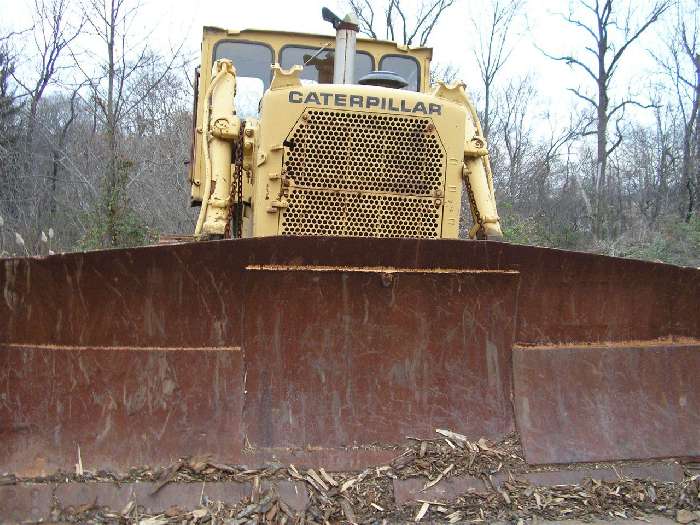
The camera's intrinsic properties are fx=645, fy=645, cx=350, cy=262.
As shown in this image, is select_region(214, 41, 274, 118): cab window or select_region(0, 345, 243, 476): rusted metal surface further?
select_region(214, 41, 274, 118): cab window

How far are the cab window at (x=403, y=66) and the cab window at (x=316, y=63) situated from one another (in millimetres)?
133

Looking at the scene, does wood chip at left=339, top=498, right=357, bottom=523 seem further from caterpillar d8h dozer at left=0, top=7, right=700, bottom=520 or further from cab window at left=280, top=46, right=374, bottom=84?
cab window at left=280, top=46, right=374, bottom=84

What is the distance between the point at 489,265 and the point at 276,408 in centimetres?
119

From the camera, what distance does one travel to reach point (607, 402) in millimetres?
3084

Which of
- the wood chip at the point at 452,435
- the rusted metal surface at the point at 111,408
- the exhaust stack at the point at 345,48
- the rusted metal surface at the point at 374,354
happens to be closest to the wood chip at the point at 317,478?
the rusted metal surface at the point at 374,354

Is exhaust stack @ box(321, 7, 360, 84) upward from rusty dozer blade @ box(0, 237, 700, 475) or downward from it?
upward

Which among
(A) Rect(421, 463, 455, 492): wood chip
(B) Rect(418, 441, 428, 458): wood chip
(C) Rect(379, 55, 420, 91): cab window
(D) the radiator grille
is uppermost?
(C) Rect(379, 55, 420, 91): cab window

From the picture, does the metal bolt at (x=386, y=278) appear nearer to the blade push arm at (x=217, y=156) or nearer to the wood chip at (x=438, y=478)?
the wood chip at (x=438, y=478)

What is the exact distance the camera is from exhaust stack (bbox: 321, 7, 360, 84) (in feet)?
15.1

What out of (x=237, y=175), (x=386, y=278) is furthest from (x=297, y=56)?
(x=386, y=278)

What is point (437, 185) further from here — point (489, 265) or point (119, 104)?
point (119, 104)

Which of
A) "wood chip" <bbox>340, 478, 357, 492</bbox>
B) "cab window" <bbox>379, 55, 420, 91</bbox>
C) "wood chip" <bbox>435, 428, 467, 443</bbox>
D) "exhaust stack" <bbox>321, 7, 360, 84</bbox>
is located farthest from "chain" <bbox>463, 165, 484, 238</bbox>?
"wood chip" <bbox>340, 478, 357, 492</bbox>

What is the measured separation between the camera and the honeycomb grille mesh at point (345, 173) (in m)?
3.65

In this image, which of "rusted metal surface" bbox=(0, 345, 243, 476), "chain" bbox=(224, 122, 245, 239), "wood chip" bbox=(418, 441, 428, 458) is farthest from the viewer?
"chain" bbox=(224, 122, 245, 239)
